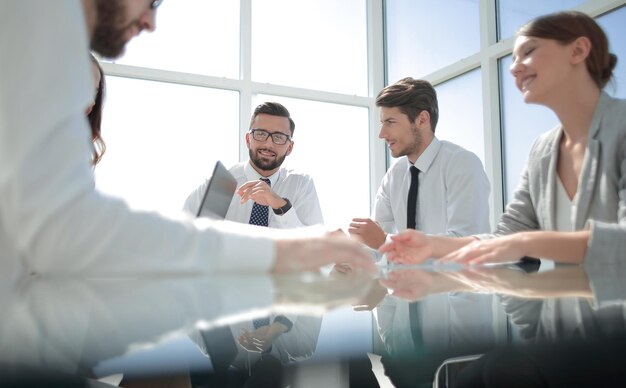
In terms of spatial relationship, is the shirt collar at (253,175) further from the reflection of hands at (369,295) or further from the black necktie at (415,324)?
the black necktie at (415,324)

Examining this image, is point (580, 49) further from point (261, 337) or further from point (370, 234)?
point (261, 337)

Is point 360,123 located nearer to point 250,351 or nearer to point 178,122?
point 178,122

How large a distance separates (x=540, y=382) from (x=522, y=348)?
46 mm

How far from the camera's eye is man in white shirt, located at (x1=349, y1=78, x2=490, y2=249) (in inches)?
74.0

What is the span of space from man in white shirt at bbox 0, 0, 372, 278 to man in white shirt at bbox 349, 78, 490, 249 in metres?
1.25

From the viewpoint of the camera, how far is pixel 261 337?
299 millimetres

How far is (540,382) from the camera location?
22 centimetres

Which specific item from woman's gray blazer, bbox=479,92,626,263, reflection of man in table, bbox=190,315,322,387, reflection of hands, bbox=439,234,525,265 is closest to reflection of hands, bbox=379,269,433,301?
reflection of hands, bbox=439,234,525,265

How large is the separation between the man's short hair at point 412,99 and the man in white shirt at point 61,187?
6.06 ft

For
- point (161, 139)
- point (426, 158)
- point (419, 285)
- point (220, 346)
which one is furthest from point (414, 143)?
point (161, 139)

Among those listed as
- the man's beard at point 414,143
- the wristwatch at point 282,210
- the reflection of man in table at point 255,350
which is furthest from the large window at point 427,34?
the reflection of man in table at point 255,350

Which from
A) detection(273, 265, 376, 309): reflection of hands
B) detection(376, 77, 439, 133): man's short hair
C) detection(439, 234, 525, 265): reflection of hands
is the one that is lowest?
detection(273, 265, 376, 309): reflection of hands

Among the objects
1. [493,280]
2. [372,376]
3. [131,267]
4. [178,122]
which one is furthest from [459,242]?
[178,122]

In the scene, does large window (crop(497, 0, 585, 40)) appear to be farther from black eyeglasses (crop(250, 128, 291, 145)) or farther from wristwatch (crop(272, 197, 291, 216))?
wristwatch (crop(272, 197, 291, 216))
